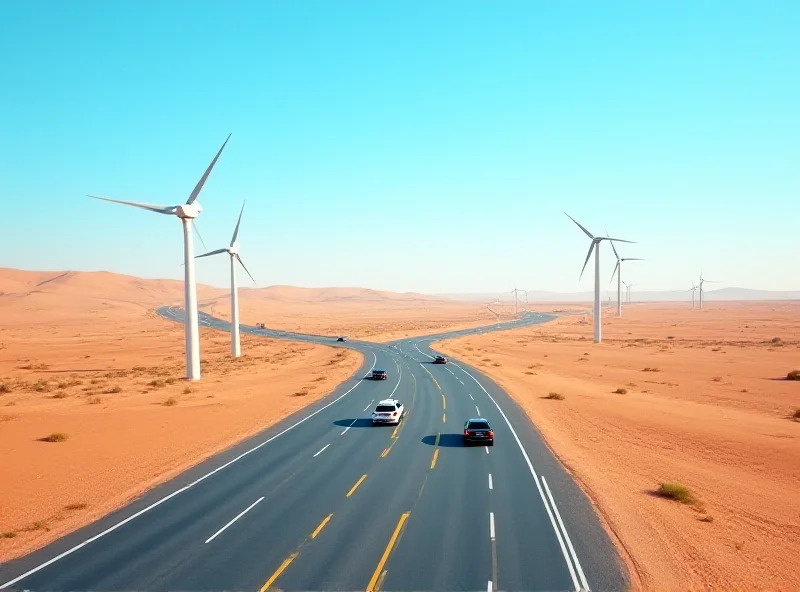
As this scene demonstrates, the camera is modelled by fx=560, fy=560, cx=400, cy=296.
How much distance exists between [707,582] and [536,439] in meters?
17.1

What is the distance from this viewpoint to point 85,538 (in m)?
18.4

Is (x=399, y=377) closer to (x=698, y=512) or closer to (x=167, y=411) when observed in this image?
(x=167, y=411)

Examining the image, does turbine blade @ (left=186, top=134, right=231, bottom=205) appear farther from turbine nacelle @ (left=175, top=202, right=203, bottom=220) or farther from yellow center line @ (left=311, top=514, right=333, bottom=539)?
yellow center line @ (left=311, top=514, right=333, bottom=539)

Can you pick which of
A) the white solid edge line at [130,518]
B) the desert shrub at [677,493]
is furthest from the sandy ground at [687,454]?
the white solid edge line at [130,518]

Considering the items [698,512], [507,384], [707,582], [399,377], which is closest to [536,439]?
[698,512]

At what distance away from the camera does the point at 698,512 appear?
802 inches

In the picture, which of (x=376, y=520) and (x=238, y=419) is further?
(x=238, y=419)

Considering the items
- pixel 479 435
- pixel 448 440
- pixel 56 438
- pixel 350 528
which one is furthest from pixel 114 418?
pixel 350 528

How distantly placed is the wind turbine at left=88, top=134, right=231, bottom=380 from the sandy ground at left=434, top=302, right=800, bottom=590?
32.2 metres

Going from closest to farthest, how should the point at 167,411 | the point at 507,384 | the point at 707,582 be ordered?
the point at 707,582
the point at 167,411
the point at 507,384

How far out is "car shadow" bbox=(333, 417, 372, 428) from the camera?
35.9 m

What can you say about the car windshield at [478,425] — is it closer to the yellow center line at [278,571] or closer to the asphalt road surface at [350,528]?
the asphalt road surface at [350,528]

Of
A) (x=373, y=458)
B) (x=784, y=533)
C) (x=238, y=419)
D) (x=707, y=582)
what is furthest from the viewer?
(x=238, y=419)

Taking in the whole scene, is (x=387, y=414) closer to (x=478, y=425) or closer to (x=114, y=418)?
(x=478, y=425)
